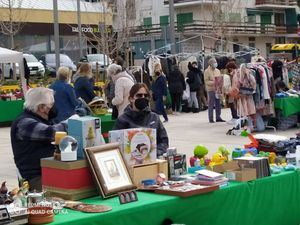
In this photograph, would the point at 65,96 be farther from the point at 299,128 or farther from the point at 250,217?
the point at 299,128

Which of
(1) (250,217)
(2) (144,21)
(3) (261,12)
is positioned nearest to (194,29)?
(2) (144,21)

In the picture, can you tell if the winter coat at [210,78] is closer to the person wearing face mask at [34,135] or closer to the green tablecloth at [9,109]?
the green tablecloth at [9,109]

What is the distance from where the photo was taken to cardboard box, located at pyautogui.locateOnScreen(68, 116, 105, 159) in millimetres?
4293

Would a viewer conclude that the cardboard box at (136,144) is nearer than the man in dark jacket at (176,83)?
Yes

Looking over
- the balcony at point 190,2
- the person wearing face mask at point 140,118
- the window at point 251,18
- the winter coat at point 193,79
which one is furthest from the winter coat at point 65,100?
the window at point 251,18

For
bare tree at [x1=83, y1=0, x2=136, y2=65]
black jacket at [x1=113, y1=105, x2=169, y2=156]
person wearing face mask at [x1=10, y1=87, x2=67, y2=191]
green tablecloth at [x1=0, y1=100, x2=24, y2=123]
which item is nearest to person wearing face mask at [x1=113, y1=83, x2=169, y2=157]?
black jacket at [x1=113, y1=105, x2=169, y2=156]

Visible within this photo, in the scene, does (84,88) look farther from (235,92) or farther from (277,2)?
(277,2)

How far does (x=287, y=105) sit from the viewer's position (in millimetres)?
14008

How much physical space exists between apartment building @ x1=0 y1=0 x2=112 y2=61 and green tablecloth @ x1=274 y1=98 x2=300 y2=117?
28.3 metres

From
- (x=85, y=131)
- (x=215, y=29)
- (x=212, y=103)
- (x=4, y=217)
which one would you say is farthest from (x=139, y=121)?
(x=215, y=29)

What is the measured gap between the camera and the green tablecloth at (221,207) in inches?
153

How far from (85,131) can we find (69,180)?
0.40 meters

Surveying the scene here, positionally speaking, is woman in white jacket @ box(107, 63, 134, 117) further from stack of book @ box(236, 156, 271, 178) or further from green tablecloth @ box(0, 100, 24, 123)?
green tablecloth @ box(0, 100, 24, 123)

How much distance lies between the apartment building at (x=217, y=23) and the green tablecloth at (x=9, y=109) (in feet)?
90.9
